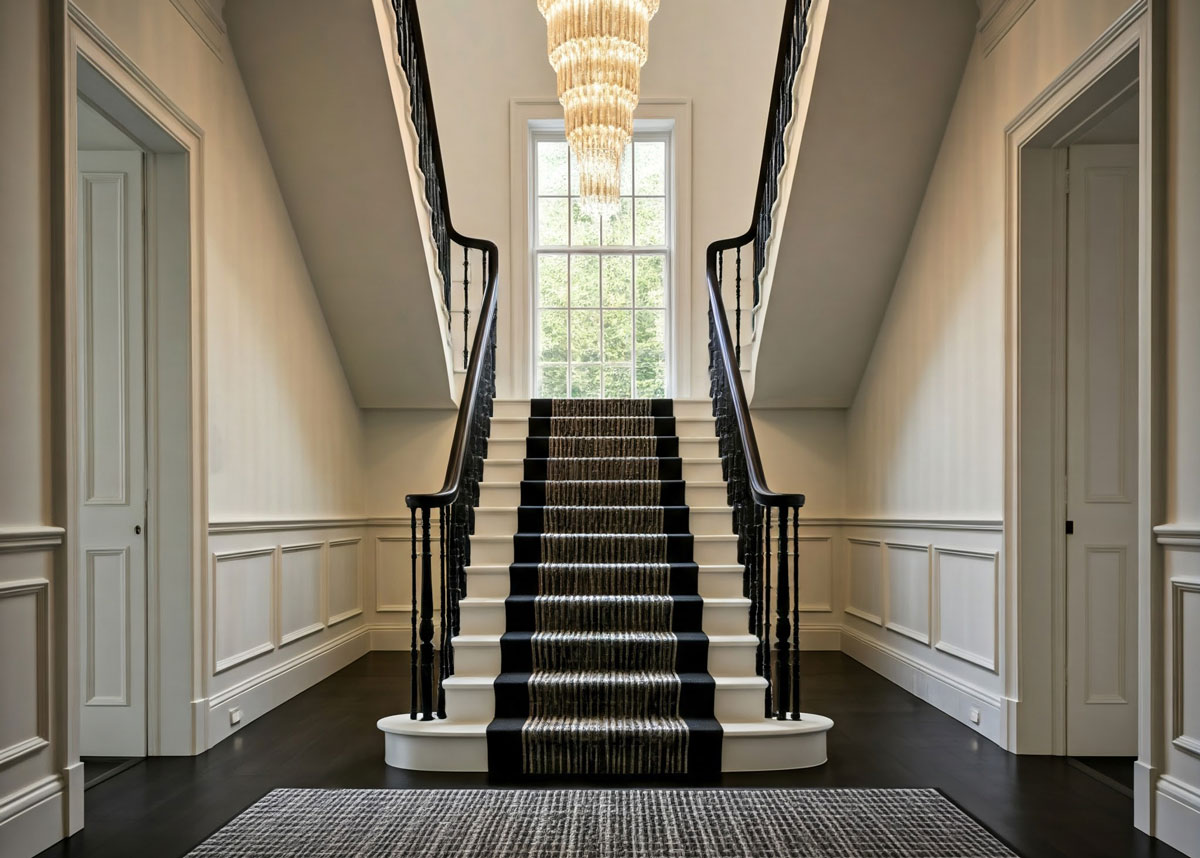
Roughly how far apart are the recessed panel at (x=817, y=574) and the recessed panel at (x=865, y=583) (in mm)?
167

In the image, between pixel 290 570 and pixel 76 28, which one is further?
pixel 290 570

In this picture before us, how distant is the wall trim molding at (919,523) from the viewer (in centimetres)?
441

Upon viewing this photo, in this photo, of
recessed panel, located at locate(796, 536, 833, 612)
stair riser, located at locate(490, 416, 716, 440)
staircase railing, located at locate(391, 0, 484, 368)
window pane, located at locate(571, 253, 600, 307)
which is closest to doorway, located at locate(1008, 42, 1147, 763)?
stair riser, located at locate(490, 416, 716, 440)

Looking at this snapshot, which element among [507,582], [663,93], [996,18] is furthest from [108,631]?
[663,93]

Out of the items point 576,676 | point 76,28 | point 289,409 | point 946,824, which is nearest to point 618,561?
point 576,676

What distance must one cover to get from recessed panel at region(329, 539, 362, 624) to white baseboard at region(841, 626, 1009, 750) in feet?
10.5

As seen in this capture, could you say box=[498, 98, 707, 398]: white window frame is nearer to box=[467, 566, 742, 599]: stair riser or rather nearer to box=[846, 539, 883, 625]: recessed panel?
box=[846, 539, 883, 625]: recessed panel

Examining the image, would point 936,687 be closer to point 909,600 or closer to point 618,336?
point 909,600

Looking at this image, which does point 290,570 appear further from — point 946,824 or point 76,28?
point 946,824

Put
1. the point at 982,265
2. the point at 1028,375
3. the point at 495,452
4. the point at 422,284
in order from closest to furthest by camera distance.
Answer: the point at 1028,375 < the point at 982,265 < the point at 422,284 < the point at 495,452

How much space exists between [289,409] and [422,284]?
104 cm

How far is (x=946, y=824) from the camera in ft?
10.4

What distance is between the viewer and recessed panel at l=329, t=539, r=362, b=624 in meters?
6.13

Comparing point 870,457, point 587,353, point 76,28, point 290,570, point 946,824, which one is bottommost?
point 946,824
